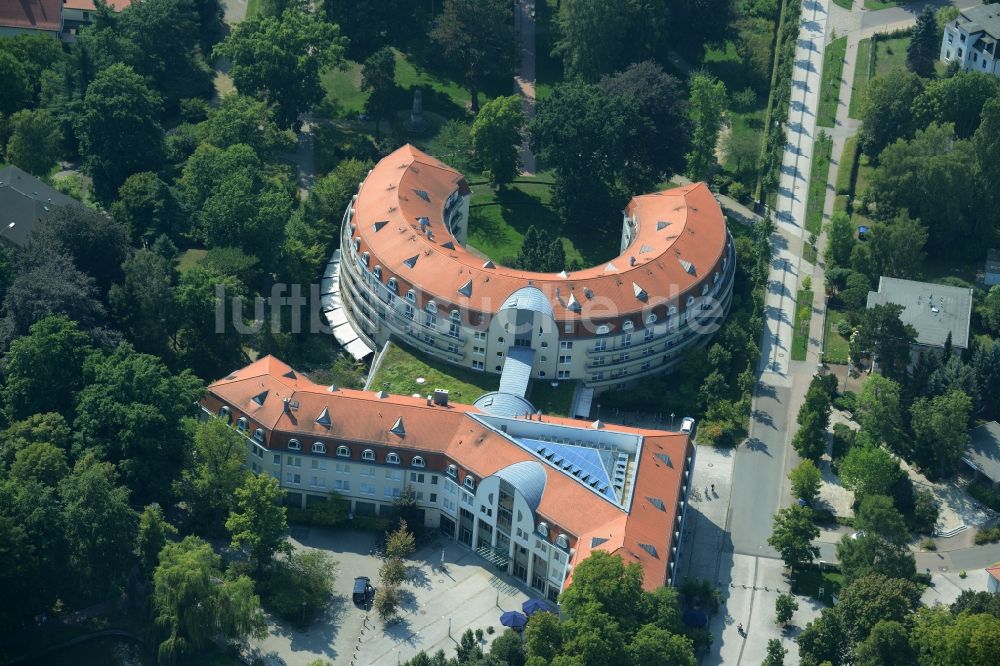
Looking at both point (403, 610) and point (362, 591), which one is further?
point (362, 591)

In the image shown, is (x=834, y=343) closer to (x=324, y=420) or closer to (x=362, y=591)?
(x=324, y=420)

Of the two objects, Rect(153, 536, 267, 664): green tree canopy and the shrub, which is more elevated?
Rect(153, 536, 267, 664): green tree canopy

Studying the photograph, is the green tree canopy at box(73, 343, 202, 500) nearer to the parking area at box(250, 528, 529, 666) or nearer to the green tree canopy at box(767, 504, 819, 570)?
the parking area at box(250, 528, 529, 666)

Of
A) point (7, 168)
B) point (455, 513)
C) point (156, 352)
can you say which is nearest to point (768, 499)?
point (455, 513)

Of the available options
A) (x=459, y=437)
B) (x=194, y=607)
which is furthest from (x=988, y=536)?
(x=194, y=607)

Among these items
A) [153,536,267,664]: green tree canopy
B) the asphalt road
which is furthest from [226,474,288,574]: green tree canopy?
the asphalt road

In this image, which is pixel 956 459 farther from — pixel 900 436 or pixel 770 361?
pixel 770 361

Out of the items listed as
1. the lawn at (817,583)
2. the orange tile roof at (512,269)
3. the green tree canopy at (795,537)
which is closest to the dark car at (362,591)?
the orange tile roof at (512,269)
